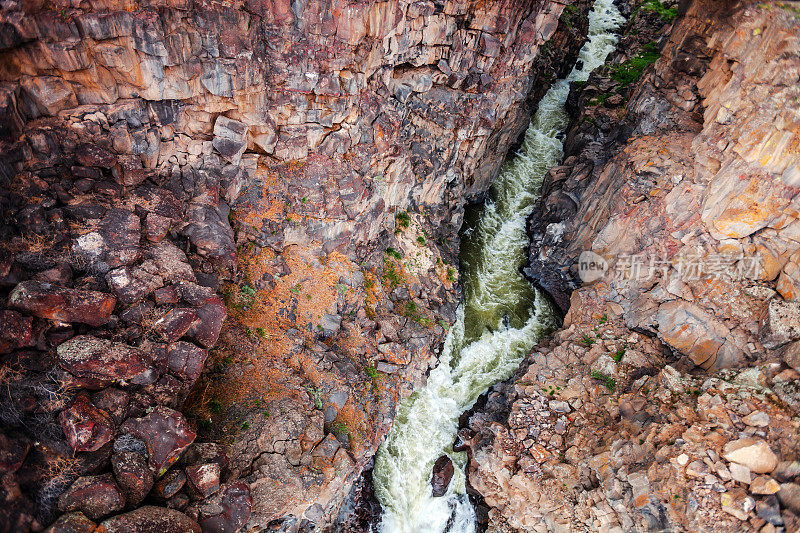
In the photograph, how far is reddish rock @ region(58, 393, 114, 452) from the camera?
1101 centimetres

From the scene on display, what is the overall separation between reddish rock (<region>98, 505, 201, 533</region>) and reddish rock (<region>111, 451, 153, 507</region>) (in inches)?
14.5

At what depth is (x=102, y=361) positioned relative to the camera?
1180 cm

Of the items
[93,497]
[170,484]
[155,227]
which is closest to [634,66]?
[155,227]

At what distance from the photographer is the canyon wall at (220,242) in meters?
11.5

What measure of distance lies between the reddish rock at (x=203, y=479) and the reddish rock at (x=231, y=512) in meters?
0.52

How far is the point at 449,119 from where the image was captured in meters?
22.8

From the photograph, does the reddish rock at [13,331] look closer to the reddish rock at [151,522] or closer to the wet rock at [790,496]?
the reddish rock at [151,522]

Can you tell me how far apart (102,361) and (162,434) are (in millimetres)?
2595

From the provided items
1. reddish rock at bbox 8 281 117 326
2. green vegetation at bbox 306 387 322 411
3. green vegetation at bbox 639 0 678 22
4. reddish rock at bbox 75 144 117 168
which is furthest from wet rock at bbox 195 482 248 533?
green vegetation at bbox 639 0 678 22

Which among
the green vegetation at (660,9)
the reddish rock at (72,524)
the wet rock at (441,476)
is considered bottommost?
the wet rock at (441,476)

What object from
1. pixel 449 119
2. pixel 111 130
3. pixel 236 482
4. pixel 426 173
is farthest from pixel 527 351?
pixel 111 130

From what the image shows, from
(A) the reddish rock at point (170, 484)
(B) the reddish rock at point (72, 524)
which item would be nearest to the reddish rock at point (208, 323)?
(A) the reddish rock at point (170, 484)

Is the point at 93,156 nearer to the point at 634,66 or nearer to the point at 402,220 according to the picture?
the point at 402,220

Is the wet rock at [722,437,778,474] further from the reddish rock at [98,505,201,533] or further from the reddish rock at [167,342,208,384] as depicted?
the reddish rock at [167,342,208,384]
